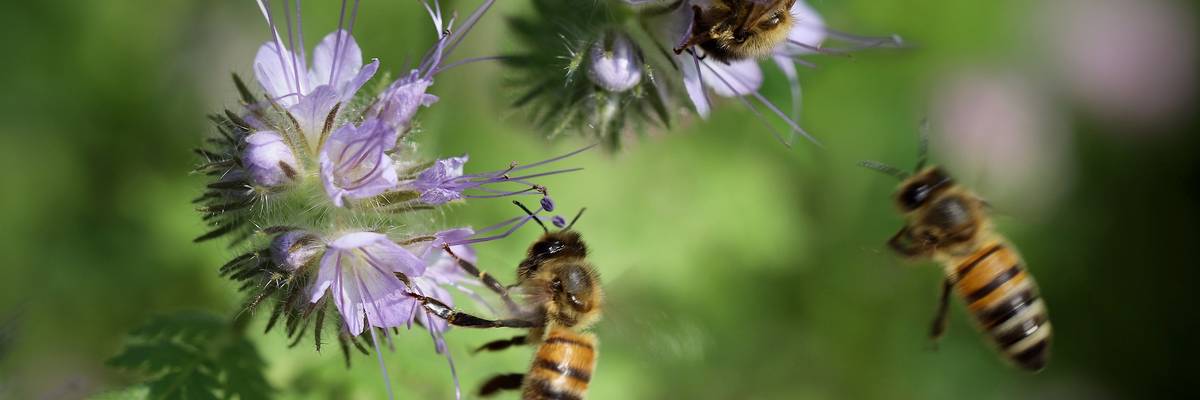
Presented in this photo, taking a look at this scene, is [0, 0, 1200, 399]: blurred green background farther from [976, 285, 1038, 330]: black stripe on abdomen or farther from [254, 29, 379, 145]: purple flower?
[254, 29, 379, 145]: purple flower

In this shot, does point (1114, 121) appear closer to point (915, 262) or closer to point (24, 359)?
point (915, 262)

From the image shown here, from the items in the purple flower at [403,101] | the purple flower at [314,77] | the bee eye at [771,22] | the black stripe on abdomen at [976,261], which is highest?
the purple flower at [314,77]

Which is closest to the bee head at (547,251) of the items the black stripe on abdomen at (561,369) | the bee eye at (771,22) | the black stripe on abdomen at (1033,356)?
the black stripe on abdomen at (561,369)

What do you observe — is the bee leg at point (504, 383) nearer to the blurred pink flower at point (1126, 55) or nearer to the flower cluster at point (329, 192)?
the flower cluster at point (329, 192)

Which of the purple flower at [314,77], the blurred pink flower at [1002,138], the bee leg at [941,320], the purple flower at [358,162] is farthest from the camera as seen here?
the blurred pink flower at [1002,138]

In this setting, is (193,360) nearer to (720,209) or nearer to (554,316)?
(554,316)

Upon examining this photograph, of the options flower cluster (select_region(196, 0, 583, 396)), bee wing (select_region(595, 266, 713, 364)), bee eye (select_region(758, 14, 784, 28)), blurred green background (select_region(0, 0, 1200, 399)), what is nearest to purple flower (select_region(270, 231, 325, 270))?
flower cluster (select_region(196, 0, 583, 396))
